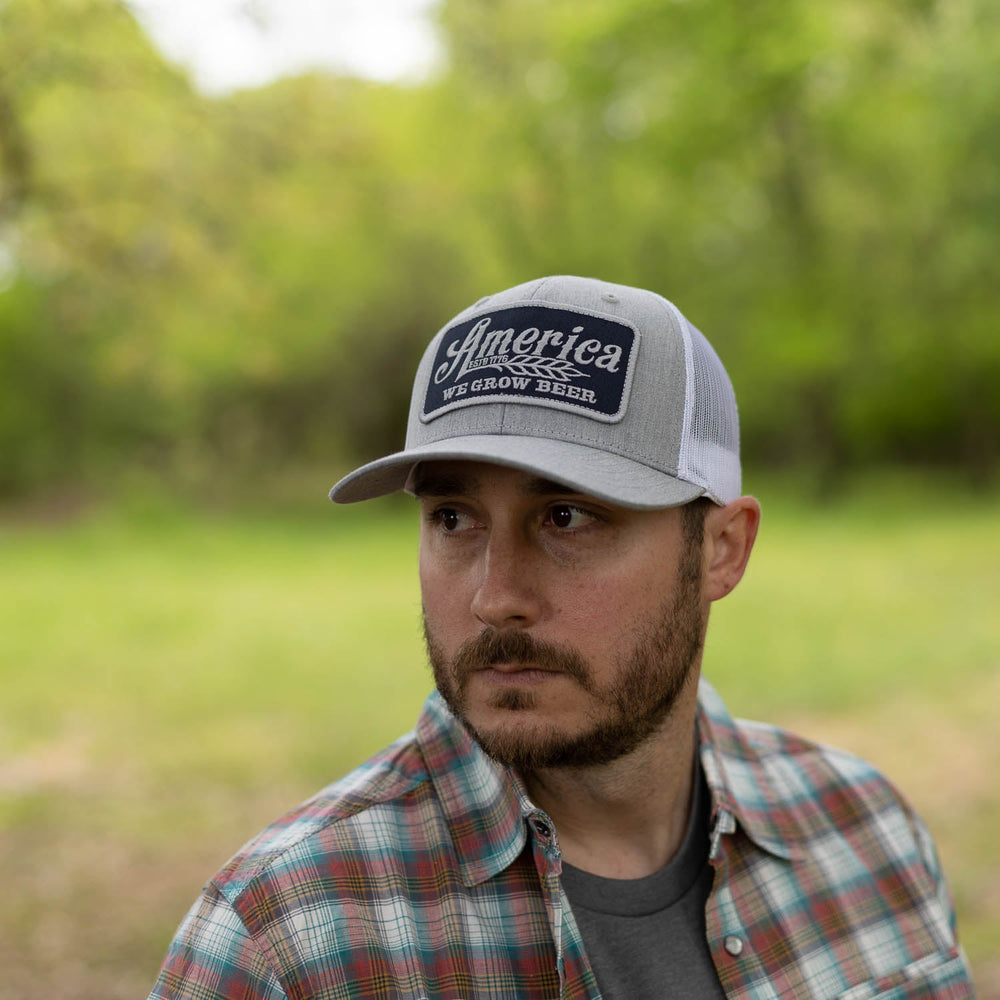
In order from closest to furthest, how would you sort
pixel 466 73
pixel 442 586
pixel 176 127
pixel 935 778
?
pixel 442 586
pixel 935 778
pixel 176 127
pixel 466 73

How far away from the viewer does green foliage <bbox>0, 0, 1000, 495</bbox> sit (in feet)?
21.8

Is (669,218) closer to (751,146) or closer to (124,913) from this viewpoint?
(751,146)

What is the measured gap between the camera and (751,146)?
1515 cm

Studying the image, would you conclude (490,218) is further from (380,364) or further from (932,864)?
(932,864)

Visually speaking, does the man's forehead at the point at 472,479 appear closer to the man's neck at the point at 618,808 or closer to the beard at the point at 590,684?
the beard at the point at 590,684

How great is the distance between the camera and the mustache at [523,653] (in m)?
1.36

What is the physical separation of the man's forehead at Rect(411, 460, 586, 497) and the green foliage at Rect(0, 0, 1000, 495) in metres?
4.14

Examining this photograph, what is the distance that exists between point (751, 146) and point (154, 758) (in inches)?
477

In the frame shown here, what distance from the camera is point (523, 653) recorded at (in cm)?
136

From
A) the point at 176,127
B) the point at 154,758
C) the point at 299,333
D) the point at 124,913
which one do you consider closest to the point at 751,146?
the point at 299,333

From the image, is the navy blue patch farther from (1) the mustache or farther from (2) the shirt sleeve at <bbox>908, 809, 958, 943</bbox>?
(2) the shirt sleeve at <bbox>908, 809, 958, 943</bbox>

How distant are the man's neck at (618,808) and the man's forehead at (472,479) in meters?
0.39

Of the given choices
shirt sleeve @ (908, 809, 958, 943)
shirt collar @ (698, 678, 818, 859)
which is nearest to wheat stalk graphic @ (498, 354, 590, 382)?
shirt collar @ (698, 678, 818, 859)

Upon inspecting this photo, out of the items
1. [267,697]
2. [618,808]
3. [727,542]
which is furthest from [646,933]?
[267,697]
